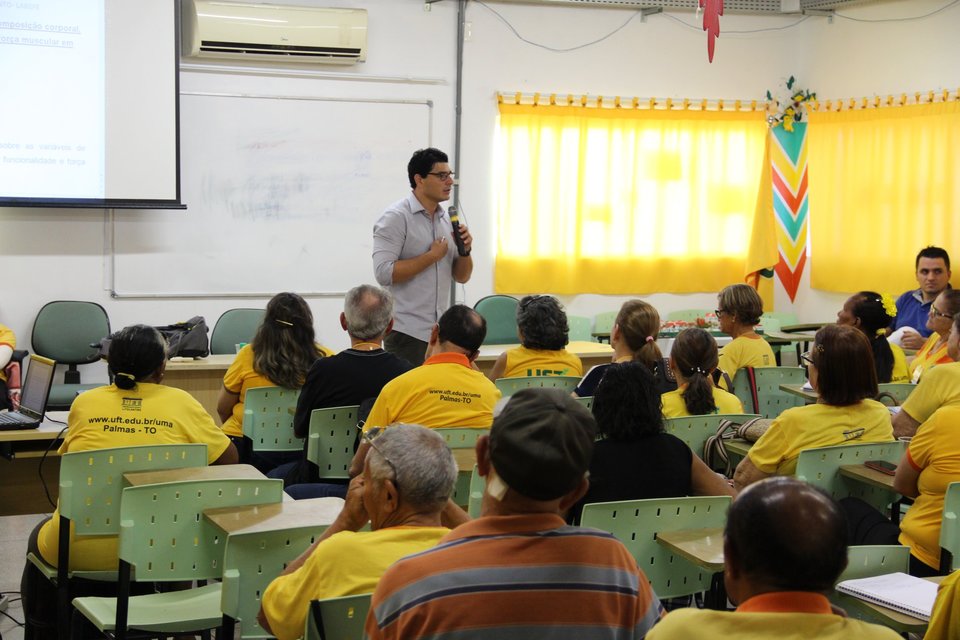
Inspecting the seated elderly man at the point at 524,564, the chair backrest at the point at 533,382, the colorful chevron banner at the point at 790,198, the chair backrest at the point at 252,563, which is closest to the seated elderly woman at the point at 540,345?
the chair backrest at the point at 533,382

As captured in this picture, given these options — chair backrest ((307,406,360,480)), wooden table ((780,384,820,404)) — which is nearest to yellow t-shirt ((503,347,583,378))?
wooden table ((780,384,820,404))

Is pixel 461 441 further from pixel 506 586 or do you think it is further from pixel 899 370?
pixel 899 370

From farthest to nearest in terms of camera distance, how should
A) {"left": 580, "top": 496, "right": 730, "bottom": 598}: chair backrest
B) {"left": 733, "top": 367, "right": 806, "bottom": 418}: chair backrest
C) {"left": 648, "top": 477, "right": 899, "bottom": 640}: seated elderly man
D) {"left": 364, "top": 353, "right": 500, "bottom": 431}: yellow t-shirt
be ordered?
1. {"left": 733, "top": 367, "right": 806, "bottom": 418}: chair backrest
2. {"left": 364, "top": 353, "right": 500, "bottom": 431}: yellow t-shirt
3. {"left": 580, "top": 496, "right": 730, "bottom": 598}: chair backrest
4. {"left": 648, "top": 477, "right": 899, "bottom": 640}: seated elderly man

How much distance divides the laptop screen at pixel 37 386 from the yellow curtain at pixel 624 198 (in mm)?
4341

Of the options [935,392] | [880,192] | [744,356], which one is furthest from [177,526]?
[880,192]

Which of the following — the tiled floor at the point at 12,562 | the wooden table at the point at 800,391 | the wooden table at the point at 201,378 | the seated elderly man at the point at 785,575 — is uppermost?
the seated elderly man at the point at 785,575

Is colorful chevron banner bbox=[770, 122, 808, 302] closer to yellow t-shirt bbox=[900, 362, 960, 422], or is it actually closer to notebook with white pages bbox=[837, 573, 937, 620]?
yellow t-shirt bbox=[900, 362, 960, 422]

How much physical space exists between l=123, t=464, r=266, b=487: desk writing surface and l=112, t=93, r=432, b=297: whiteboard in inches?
175

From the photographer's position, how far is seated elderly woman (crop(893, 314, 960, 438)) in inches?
141

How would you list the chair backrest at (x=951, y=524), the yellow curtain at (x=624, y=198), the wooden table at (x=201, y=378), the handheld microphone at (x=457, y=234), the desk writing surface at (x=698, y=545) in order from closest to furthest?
the desk writing surface at (x=698, y=545)
the chair backrest at (x=951, y=524)
the handheld microphone at (x=457, y=234)
the wooden table at (x=201, y=378)
the yellow curtain at (x=624, y=198)

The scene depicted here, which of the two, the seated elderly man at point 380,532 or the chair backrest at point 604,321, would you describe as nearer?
the seated elderly man at point 380,532

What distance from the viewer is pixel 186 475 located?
10.4 feet

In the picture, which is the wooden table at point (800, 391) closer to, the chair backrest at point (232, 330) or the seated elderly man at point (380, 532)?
the seated elderly man at point (380, 532)

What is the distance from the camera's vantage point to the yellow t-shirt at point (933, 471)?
3191 mm
